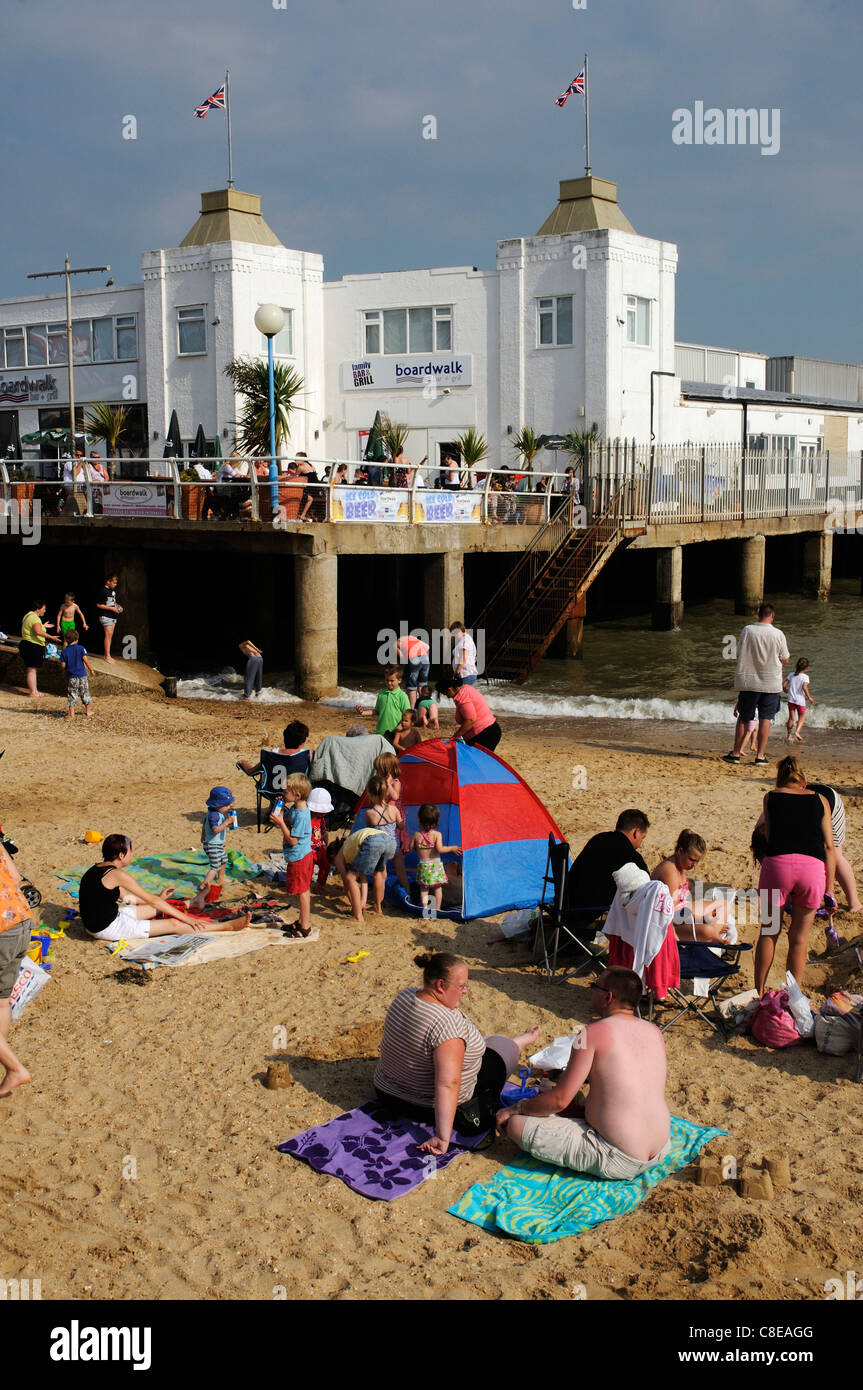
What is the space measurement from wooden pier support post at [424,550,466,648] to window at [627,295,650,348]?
11940 mm

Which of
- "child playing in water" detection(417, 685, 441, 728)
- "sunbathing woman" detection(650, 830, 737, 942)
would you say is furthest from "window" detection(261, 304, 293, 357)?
"sunbathing woman" detection(650, 830, 737, 942)

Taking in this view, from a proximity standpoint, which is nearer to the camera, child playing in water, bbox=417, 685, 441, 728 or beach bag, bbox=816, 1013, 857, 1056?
beach bag, bbox=816, 1013, 857, 1056

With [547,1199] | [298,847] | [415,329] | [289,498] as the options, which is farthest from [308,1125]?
[415,329]

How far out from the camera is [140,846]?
33.8ft

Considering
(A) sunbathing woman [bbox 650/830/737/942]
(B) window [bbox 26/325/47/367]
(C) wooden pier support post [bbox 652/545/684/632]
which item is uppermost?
(B) window [bbox 26/325/47/367]

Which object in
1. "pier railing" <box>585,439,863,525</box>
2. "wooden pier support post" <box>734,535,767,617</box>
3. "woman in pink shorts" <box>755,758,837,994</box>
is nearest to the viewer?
"woman in pink shorts" <box>755,758,837,994</box>

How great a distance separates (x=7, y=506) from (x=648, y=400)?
16104mm

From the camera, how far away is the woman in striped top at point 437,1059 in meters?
5.62

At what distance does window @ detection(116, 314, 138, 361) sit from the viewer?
109ft

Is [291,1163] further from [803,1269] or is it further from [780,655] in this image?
[780,655]

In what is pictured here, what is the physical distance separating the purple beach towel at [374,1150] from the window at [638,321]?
27.0 metres

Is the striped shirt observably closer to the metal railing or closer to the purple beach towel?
the purple beach towel

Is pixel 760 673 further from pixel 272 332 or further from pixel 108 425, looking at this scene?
pixel 108 425
